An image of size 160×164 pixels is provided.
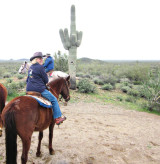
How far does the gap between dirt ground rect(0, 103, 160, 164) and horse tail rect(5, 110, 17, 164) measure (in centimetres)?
107

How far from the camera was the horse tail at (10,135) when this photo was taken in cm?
249

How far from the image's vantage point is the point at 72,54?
11102 mm

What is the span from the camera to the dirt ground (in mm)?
3783

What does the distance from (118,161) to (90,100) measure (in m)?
6.31

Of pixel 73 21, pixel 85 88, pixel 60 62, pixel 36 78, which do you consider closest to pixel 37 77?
pixel 36 78

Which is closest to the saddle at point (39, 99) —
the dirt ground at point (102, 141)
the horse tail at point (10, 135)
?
the horse tail at point (10, 135)

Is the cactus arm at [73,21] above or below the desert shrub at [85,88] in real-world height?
above

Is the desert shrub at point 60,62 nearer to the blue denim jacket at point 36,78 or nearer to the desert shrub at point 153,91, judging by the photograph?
the desert shrub at point 153,91

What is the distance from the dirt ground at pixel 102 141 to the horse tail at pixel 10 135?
1072 millimetres

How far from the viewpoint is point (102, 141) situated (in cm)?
470

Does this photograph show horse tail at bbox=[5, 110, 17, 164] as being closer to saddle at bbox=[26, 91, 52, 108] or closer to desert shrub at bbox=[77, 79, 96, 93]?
saddle at bbox=[26, 91, 52, 108]

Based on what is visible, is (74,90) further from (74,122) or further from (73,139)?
(73,139)

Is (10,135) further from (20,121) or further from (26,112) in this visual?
(26,112)

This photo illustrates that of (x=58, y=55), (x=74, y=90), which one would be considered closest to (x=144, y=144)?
(x=74, y=90)
